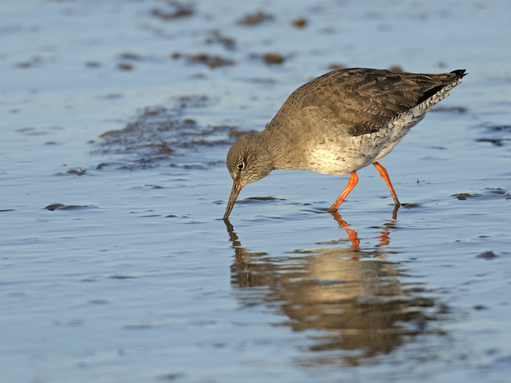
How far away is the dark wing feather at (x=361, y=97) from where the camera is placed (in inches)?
337

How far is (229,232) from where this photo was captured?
775cm

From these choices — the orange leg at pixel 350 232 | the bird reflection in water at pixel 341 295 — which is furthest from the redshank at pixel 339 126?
the bird reflection in water at pixel 341 295

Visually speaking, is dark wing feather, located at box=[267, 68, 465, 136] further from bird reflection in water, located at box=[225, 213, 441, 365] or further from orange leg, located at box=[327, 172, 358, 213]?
bird reflection in water, located at box=[225, 213, 441, 365]

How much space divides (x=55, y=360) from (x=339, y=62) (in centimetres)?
1180

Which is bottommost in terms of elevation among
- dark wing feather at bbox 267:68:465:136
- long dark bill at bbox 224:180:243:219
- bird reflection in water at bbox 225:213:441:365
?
bird reflection in water at bbox 225:213:441:365

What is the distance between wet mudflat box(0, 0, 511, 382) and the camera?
4.88m

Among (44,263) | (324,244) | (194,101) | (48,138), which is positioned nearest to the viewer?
(44,263)

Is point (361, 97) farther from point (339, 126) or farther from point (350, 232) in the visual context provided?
point (350, 232)

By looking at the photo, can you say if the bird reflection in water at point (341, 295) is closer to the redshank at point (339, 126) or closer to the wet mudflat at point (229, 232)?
the wet mudflat at point (229, 232)

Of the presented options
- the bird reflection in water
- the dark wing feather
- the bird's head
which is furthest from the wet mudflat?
the dark wing feather

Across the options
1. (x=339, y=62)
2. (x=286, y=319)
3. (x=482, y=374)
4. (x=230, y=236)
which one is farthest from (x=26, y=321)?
(x=339, y=62)

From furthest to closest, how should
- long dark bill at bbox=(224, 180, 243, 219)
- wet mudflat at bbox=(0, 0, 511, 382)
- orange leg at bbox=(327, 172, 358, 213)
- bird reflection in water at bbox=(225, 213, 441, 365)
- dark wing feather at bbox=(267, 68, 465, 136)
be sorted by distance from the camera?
dark wing feather at bbox=(267, 68, 465, 136) < orange leg at bbox=(327, 172, 358, 213) < long dark bill at bbox=(224, 180, 243, 219) < bird reflection in water at bbox=(225, 213, 441, 365) < wet mudflat at bbox=(0, 0, 511, 382)

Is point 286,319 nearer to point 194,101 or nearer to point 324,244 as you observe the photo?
point 324,244

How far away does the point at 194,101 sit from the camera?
13562 mm
